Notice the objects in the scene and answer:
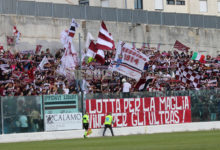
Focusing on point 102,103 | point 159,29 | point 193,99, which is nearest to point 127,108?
point 102,103

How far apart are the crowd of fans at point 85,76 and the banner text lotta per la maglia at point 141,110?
3.57 ft

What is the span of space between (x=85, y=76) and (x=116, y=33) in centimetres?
859

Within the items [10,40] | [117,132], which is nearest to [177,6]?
[10,40]

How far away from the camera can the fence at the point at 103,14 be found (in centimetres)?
4384

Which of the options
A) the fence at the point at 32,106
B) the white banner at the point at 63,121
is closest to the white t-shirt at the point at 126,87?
the fence at the point at 32,106

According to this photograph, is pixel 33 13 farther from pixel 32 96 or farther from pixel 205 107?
pixel 205 107

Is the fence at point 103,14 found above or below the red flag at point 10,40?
above

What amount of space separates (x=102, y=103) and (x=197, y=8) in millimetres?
32230

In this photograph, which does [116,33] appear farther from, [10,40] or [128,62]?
[128,62]

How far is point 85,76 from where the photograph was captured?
4153cm

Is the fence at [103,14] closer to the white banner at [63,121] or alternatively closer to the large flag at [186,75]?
the large flag at [186,75]

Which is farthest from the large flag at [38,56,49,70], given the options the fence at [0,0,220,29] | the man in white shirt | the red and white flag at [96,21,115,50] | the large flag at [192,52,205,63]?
the large flag at [192,52,205,63]

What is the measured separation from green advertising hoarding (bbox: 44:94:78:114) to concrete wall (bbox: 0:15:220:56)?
232 inches

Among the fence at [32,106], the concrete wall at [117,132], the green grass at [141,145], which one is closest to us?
the green grass at [141,145]
